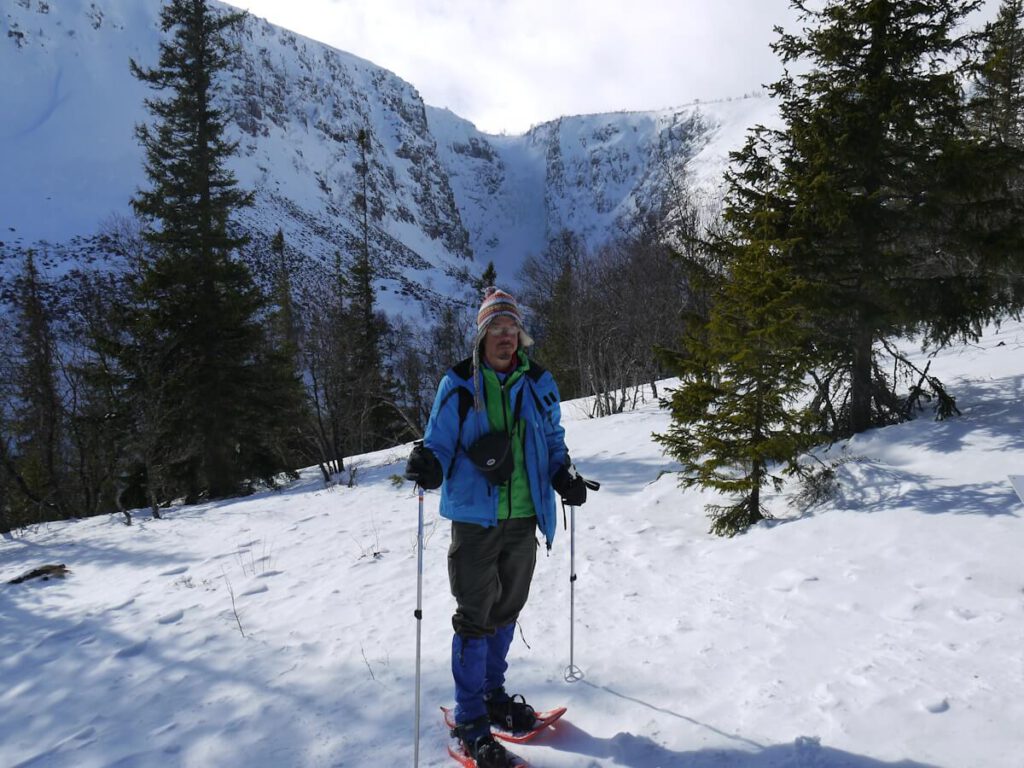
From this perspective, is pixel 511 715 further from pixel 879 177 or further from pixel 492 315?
pixel 879 177

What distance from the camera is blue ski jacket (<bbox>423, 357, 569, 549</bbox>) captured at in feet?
9.01

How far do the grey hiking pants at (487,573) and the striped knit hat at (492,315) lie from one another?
26.0 inches

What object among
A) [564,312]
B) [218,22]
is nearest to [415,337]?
[564,312]

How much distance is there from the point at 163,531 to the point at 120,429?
7.40 meters

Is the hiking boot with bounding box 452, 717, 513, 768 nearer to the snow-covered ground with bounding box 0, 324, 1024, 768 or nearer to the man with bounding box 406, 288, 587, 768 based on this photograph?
the man with bounding box 406, 288, 587, 768

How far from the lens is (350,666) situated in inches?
151

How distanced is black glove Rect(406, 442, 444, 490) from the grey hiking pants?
0.28 meters

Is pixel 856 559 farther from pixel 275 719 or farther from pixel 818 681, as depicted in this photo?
pixel 275 719

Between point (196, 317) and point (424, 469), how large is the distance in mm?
15376

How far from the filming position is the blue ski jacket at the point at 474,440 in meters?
2.75

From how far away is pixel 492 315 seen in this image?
2.87 metres

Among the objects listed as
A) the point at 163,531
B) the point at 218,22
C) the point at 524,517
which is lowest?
the point at 163,531

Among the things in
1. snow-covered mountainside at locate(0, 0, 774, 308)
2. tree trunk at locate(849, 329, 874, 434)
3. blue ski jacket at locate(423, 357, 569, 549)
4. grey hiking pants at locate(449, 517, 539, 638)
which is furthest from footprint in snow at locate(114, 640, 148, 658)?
snow-covered mountainside at locate(0, 0, 774, 308)

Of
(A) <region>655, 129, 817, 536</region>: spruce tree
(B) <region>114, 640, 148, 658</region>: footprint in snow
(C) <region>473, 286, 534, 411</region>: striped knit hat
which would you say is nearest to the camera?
(C) <region>473, 286, 534, 411</region>: striped knit hat
